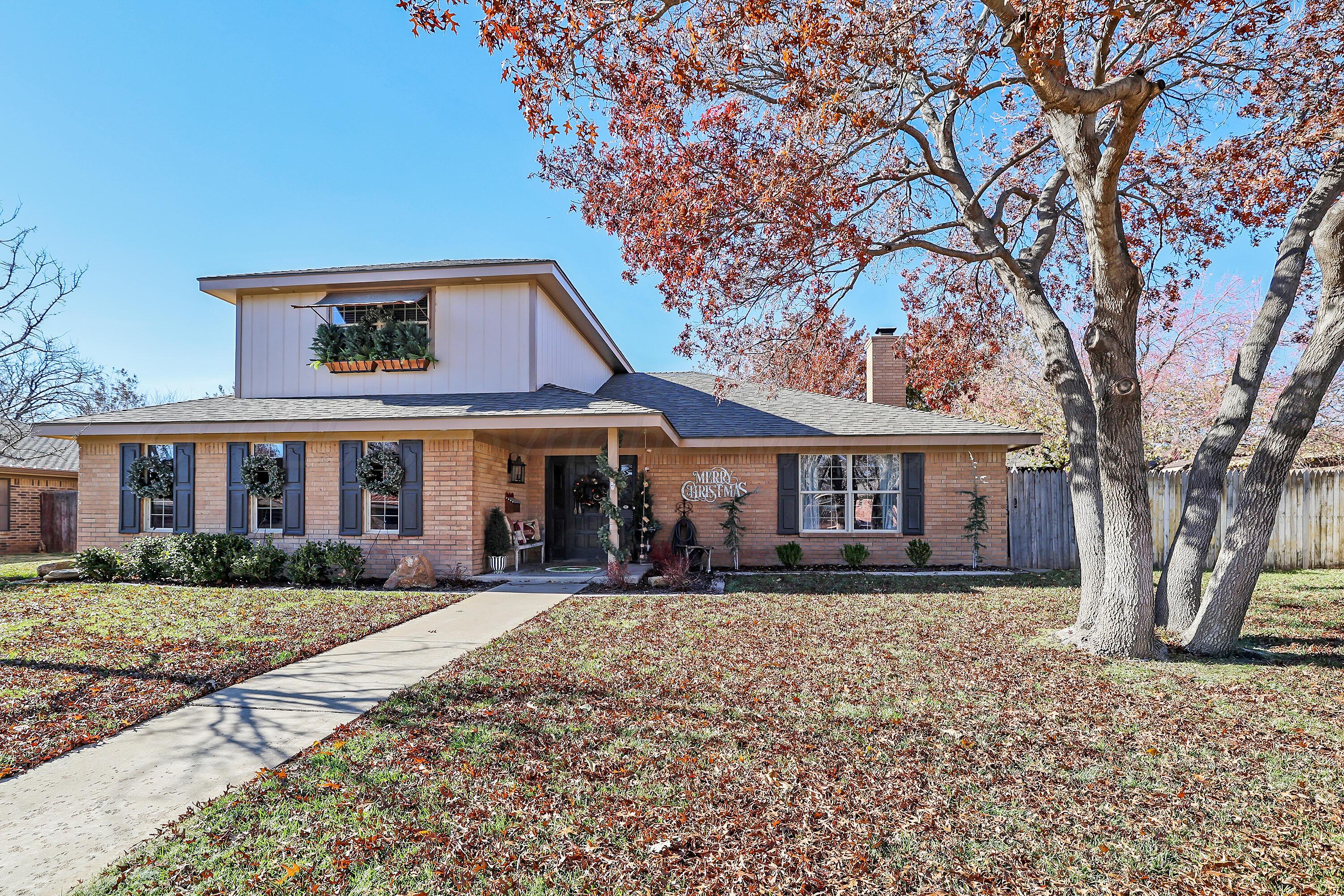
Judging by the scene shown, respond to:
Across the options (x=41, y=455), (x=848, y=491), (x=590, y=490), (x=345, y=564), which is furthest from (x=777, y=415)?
(x=41, y=455)

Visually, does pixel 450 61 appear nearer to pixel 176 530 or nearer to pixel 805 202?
pixel 805 202

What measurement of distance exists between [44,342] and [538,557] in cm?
1549

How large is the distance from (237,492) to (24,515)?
12.0m

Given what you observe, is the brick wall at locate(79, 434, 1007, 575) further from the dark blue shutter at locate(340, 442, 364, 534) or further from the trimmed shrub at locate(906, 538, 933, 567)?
the trimmed shrub at locate(906, 538, 933, 567)

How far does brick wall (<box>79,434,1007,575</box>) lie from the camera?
1102 cm

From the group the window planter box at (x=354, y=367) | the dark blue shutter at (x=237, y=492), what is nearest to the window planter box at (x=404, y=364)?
the window planter box at (x=354, y=367)

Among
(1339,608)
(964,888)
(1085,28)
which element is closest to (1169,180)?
(1085,28)

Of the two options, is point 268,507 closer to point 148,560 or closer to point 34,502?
point 148,560

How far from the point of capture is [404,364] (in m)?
12.4

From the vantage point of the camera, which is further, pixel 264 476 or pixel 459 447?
pixel 264 476

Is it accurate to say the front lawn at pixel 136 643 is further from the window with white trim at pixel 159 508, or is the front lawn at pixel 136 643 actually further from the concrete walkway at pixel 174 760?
the window with white trim at pixel 159 508

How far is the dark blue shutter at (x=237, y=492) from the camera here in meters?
11.6

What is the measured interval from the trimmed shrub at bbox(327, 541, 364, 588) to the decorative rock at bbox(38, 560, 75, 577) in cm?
482

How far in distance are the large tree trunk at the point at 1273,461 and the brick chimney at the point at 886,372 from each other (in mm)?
8876
